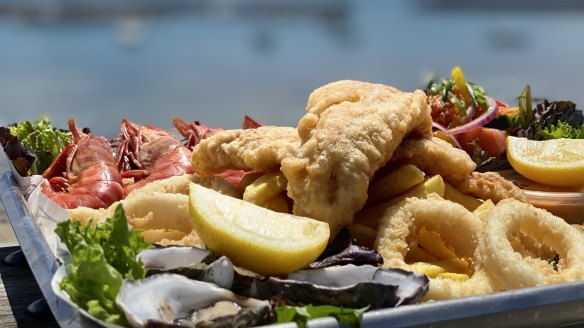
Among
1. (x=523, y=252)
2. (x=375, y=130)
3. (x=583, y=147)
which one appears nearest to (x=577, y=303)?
(x=523, y=252)

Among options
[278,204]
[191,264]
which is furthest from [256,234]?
[278,204]

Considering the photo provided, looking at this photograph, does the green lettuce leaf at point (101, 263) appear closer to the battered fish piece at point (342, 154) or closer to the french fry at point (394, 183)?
the battered fish piece at point (342, 154)

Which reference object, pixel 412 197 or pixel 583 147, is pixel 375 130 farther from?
pixel 583 147

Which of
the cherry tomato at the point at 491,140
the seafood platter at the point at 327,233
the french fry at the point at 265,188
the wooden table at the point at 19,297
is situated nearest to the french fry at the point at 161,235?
the seafood platter at the point at 327,233

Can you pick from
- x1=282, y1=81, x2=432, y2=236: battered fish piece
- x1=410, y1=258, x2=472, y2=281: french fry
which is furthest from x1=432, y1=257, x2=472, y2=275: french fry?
x1=282, y1=81, x2=432, y2=236: battered fish piece

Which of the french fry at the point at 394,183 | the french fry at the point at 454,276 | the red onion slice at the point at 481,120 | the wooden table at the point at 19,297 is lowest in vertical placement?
the wooden table at the point at 19,297

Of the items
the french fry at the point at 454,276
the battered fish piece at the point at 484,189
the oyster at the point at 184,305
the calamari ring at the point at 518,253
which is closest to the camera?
the oyster at the point at 184,305

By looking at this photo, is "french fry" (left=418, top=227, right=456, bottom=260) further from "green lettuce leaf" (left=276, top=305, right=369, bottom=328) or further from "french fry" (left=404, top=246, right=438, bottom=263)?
"green lettuce leaf" (left=276, top=305, right=369, bottom=328)
